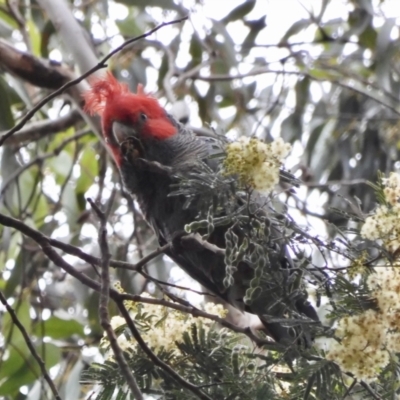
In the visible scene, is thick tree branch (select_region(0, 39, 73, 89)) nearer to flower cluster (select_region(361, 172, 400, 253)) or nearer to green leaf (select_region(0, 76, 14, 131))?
green leaf (select_region(0, 76, 14, 131))

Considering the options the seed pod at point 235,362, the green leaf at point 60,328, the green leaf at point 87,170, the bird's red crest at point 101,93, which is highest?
the green leaf at point 87,170

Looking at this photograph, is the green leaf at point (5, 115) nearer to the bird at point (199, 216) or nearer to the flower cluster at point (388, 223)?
the bird at point (199, 216)

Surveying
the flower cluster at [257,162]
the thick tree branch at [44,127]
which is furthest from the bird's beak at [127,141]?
the flower cluster at [257,162]

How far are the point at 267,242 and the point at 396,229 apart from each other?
23 centimetres

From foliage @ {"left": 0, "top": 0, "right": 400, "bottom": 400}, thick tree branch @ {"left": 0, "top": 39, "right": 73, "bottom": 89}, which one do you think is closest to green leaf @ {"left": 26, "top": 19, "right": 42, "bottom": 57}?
foliage @ {"left": 0, "top": 0, "right": 400, "bottom": 400}

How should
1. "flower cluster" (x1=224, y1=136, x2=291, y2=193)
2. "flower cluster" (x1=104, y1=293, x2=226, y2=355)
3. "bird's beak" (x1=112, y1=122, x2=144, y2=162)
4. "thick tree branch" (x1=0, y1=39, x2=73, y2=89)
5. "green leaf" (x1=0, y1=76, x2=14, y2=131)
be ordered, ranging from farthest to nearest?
"thick tree branch" (x1=0, y1=39, x2=73, y2=89) → "green leaf" (x1=0, y1=76, x2=14, y2=131) → "bird's beak" (x1=112, y1=122, x2=144, y2=162) → "flower cluster" (x1=104, y1=293, x2=226, y2=355) → "flower cluster" (x1=224, y1=136, x2=291, y2=193)

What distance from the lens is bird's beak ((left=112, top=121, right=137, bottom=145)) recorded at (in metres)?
2.31

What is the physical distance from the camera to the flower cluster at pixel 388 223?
3.85 ft

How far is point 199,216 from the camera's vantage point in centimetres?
134

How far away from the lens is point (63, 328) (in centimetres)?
283

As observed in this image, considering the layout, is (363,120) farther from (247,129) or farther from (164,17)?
(164,17)

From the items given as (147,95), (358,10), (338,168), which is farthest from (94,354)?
(358,10)

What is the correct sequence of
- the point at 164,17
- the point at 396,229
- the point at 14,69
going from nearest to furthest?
the point at 396,229
the point at 14,69
the point at 164,17

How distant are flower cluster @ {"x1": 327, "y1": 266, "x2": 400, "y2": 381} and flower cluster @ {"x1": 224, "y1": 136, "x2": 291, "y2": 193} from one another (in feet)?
0.75
